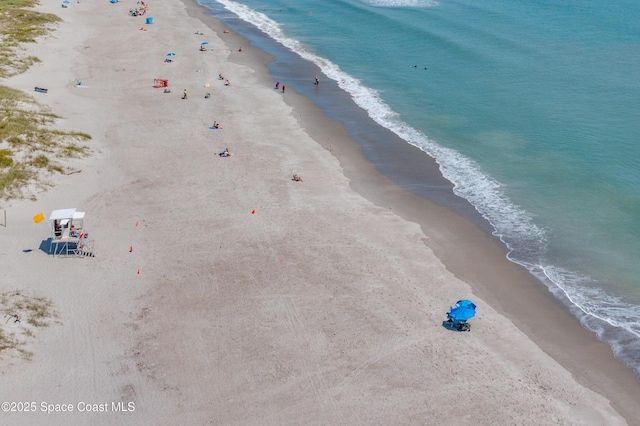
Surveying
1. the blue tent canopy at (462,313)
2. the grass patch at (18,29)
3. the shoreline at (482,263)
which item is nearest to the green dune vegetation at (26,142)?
the grass patch at (18,29)

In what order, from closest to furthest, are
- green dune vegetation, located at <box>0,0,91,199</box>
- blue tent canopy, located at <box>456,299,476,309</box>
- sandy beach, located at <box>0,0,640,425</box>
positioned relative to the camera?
sandy beach, located at <box>0,0,640,425</box>, blue tent canopy, located at <box>456,299,476,309</box>, green dune vegetation, located at <box>0,0,91,199</box>

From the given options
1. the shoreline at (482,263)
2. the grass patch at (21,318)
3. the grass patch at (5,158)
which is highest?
the shoreline at (482,263)

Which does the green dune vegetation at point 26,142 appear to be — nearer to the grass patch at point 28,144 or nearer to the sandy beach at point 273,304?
the grass patch at point 28,144

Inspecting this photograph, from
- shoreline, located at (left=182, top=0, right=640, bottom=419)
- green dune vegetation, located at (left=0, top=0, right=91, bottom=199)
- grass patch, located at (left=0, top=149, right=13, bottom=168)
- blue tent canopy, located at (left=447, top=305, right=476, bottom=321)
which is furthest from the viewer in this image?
grass patch, located at (left=0, top=149, right=13, bottom=168)

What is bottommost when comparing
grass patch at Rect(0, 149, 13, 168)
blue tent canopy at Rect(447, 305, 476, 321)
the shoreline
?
grass patch at Rect(0, 149, 13, 168)

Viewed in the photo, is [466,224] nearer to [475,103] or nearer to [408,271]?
[408,271]

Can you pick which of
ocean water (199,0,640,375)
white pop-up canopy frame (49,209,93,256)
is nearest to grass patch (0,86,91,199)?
white pop-up canopy frame (49,209,93,256)

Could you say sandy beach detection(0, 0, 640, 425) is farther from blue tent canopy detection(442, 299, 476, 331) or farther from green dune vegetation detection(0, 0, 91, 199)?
green dune vegetation detection(0, 0, 91, 199)
